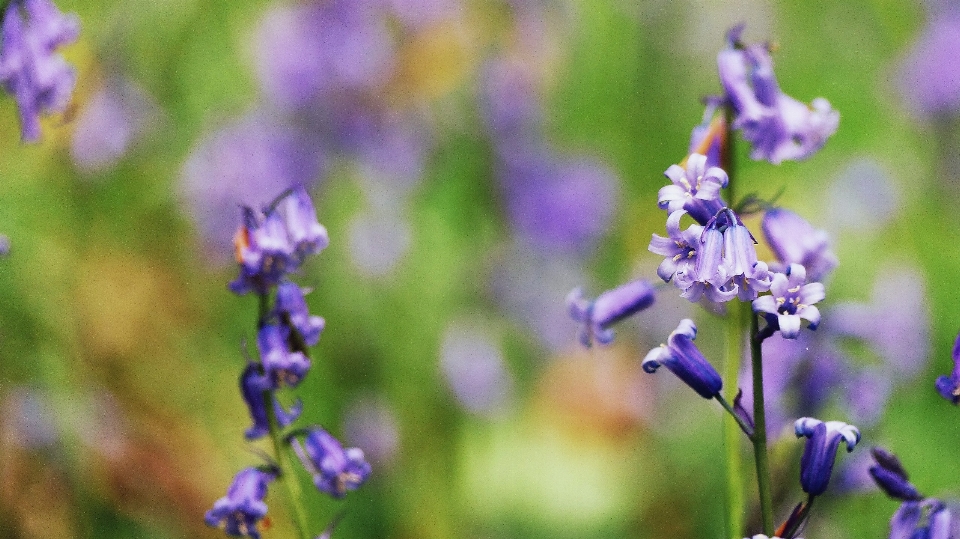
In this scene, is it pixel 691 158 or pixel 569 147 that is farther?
pixel 569 147

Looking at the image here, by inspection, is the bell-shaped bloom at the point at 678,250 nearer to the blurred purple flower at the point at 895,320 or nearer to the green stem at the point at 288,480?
the green stem at the point at 288,480

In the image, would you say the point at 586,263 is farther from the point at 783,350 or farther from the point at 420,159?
the point at 783,350

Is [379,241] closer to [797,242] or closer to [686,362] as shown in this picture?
[797,242]

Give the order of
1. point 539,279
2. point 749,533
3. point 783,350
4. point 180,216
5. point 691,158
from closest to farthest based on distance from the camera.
Result: 1. point 691,158
2. point 749,533
3. point 783,350
4. point 180,216
5. point 539,279

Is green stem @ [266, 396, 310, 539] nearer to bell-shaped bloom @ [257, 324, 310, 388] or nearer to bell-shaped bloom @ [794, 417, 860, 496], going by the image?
bell-shaped bloom @ [257, 324, 310, 388]

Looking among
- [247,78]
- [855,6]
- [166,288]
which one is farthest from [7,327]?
[855,6]
